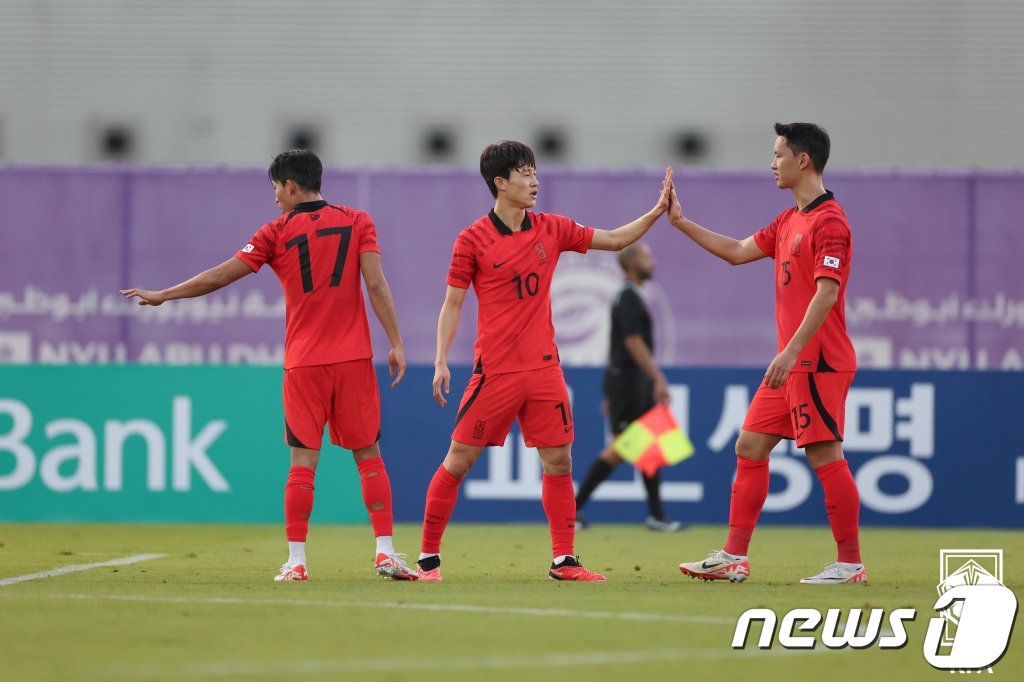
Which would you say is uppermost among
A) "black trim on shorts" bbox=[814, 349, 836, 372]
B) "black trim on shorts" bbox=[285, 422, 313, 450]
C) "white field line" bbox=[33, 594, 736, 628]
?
"black trim on shorts" bbox=[814, 349, 836, 372]

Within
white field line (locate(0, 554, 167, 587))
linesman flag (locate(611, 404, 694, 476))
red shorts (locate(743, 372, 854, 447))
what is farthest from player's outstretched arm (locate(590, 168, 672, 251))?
linesman flag (locate(611, 404, 694, 476))

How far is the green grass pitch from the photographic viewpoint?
5.09 metres

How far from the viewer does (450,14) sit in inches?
907

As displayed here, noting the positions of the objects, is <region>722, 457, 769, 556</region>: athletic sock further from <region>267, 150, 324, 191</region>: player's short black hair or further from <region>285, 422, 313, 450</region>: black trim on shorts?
<region>267, 150, 324, 191</region>: player's short black hair

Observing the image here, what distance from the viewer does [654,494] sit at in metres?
12.0

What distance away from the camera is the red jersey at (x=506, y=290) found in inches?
299

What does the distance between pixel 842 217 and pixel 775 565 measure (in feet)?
8.23

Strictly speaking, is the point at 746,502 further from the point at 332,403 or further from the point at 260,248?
the point at 260,248

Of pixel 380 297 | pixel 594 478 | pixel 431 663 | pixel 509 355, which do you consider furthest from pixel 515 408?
pixel 594 478

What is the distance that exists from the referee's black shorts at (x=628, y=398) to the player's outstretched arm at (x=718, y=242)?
13.2ft

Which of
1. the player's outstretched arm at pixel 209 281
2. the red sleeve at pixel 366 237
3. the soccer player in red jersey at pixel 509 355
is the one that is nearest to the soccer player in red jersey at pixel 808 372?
the soccer player in red jersey at pixel 509 355

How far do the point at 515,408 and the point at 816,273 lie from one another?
1.53 m

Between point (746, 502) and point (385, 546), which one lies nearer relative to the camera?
point (746, 502)

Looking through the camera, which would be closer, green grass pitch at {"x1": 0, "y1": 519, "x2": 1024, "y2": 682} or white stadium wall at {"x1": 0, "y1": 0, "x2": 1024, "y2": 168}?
green grass pitch at {"x1": 0, "y1": 519, "x2": 1024, "y2": 682}
